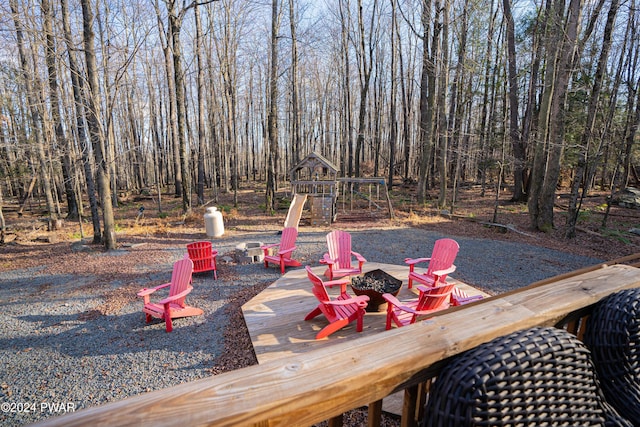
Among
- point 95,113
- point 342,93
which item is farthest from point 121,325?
point 342,93

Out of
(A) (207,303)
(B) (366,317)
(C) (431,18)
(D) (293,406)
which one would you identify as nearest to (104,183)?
(A) (207,303)

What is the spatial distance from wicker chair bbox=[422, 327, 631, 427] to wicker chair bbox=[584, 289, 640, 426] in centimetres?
31

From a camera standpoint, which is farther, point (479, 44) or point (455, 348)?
point (479, 44)

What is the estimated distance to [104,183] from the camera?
26.7 ft

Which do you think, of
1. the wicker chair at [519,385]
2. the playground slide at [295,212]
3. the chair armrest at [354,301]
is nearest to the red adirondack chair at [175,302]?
the chair armrest at [354,301]

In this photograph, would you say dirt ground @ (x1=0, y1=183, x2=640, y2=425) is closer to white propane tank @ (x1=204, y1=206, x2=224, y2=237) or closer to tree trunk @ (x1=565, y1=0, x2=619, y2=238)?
white propane tank @ (x1=204, y1=206, x2=224, y2=237)

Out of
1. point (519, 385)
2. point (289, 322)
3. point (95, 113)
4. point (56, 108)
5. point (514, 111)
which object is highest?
point (514, 111)

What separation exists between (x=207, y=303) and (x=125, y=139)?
101ft

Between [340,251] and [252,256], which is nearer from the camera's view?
[340,251]

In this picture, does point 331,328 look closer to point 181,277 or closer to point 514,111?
point 181,277

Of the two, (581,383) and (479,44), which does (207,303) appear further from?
(479,44)

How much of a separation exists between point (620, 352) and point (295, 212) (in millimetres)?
10461

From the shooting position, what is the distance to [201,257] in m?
6.25

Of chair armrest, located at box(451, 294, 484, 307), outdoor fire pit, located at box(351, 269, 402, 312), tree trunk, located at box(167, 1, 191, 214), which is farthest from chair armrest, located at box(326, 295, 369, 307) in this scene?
tree trunk, located at box(167, 1, 191, 214)
